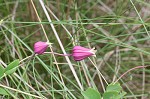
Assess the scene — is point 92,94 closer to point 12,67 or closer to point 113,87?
point 113,87

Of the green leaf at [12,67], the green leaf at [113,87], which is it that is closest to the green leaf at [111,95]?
the green leaf at [113,87]

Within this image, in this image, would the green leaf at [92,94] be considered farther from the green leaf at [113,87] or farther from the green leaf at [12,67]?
the green leaf at [12,67]

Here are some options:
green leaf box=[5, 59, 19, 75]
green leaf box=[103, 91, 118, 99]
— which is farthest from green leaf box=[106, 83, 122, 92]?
green leaf box=[5, 59, 19, 75]

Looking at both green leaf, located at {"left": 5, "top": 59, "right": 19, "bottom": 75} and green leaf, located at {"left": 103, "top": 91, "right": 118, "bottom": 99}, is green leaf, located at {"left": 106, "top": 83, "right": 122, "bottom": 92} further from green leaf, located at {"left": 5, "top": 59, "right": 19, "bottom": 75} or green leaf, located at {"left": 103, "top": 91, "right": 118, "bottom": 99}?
green leaf, located at {"left": 5, "top": 59, "right": 19, "bottom": 75}

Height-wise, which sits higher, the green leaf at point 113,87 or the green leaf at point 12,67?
the green leaf at point 12,67

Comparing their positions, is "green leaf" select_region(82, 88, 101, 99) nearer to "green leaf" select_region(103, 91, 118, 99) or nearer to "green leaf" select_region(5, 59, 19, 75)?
"green leaf" select_region(103, 91, 118, 99)

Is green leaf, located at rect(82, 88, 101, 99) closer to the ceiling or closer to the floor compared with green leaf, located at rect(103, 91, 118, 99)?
closer to the ceiling

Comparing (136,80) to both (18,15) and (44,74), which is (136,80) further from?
(18,15)

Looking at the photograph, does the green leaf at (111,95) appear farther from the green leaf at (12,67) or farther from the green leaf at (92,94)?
the green leaf at (12,67)

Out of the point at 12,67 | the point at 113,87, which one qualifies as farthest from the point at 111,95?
the point at 12,67

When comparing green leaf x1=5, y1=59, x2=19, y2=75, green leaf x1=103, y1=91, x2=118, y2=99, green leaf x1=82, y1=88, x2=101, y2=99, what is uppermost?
green leaf x1=5, y1=59, x2=19, y2=75

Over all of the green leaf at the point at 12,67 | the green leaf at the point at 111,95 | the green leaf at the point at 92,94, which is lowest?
the green leaf at the point at 111,95

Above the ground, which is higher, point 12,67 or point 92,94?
point 12,67

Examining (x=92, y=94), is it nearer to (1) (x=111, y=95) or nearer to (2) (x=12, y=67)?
(1) (x=111, y=95)
